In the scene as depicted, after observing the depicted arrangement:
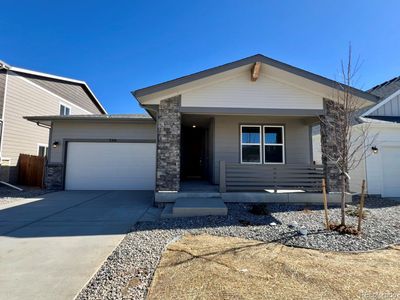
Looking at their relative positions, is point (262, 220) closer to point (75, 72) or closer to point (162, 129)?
point (162, 129)

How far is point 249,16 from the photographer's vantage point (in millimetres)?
9211

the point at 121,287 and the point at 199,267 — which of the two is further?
the point at 199,267

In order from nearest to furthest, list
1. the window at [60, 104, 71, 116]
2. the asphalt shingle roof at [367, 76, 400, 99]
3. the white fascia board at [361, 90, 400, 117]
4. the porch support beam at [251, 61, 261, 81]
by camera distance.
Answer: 1. the porch support beam at [251, 61, 261, 81]
2. the white fascia board at [361, 90, 400, 117]
3. the asphalt shingle roof at [367, 76, 400, 99]
4. the window at [60, 104, 71, 116]

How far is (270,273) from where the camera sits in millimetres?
2951

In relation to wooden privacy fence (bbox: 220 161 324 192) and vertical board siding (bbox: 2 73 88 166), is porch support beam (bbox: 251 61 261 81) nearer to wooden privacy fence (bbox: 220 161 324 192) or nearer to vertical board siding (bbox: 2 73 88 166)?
wooden privacy fence (bbox: 220 161 324 192)

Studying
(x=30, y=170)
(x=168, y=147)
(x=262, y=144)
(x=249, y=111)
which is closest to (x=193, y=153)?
(x=262, y=144)

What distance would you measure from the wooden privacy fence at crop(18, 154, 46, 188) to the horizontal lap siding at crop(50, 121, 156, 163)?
6.88ft

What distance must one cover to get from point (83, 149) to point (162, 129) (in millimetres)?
6136

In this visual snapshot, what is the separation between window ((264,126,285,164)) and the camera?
9312 mm

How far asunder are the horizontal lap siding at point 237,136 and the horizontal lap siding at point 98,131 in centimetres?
368

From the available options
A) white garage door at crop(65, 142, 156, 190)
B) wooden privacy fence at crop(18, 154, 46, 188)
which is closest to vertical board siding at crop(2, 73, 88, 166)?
wooden privacy fence at crop(18, 154, 46, 188)

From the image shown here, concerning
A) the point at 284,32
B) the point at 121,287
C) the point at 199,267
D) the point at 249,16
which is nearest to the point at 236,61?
the point at 249,16

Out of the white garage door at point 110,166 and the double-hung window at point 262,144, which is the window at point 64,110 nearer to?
the white garage door at point 110,166

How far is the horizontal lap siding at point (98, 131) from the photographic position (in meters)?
11.2
